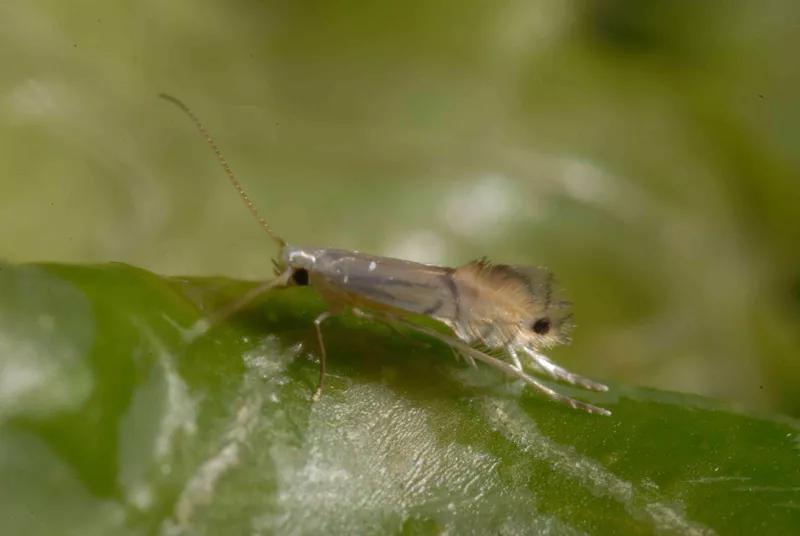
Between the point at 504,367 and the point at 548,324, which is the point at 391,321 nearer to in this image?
the point at 504,367

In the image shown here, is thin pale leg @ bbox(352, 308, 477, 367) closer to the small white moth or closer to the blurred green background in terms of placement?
the small white moth

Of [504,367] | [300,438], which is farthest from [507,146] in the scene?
[300,438]

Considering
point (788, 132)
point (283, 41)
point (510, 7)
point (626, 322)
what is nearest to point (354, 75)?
point (283, 41)

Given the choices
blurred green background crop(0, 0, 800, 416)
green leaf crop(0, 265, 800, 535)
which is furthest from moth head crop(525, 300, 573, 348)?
blurred green background crop(0, 0, 800, 416)

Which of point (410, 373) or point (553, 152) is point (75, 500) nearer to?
point (410, 373)

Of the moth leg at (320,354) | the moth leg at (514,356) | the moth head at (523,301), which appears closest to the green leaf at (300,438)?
the moth leg at (320,354)
